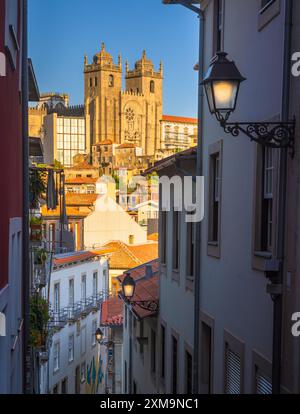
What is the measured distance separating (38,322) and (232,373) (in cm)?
519

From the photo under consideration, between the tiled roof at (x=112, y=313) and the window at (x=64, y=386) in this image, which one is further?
the window at (x=64, y=386)

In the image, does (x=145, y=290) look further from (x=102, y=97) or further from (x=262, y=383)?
(x=102, y=97)

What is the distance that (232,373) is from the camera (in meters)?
8.48

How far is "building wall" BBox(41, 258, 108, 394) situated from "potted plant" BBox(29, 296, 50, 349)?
11.0m

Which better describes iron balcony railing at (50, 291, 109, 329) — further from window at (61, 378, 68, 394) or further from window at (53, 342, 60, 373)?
window at (61, 378, 68, 394)

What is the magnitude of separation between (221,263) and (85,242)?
159 ft

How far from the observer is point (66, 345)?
93.6 ft

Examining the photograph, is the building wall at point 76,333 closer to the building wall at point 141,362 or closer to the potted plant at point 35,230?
the building wall at point 141,362

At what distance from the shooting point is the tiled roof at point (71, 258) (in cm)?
2742

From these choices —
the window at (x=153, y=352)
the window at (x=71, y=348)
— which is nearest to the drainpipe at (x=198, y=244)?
the window at (x=153, y=352)

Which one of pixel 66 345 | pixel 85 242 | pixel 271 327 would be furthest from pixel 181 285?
pixel 85 242

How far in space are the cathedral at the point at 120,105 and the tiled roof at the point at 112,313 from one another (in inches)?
5313

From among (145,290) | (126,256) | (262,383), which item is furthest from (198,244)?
(126,256)
